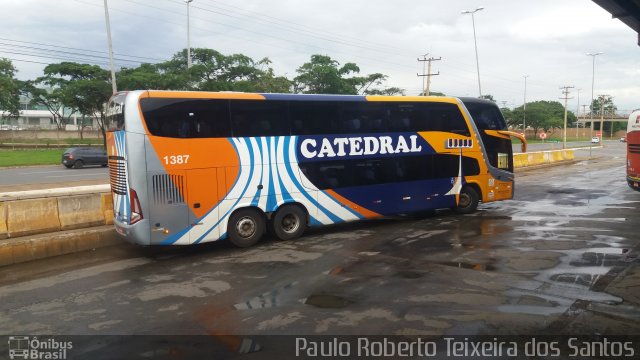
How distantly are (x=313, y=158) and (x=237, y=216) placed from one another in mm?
2113

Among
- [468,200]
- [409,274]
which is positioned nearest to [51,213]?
[409,274]

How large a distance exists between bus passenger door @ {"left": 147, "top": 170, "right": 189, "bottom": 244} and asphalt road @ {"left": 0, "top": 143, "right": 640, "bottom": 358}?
583 millimetres

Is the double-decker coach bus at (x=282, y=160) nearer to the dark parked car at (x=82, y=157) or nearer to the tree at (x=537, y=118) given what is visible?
the dark parked car at (x=82, y=157)

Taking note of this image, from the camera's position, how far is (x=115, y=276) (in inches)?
307

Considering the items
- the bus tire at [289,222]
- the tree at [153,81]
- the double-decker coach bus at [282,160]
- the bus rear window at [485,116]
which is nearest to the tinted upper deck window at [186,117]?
the double-decker coach bus at [282,160]

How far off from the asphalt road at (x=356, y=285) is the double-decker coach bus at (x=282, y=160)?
649 mm

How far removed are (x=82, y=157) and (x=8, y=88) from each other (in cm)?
2555

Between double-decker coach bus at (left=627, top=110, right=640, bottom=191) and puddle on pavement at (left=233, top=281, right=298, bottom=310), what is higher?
double-decker coach bus at (left=627, top=110, right=640, bottom=191)

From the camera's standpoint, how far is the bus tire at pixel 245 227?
9.65 meters

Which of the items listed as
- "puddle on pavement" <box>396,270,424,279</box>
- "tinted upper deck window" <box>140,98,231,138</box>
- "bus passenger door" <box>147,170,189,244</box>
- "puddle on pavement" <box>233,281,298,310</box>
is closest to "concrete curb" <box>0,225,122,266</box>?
"bus passenger door" <box>147,170,189,244</box>

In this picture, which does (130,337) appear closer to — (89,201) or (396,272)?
(396,272)

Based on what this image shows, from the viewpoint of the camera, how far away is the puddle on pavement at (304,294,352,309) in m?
6.03

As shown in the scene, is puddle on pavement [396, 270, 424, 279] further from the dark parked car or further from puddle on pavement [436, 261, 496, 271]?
the dark parked car

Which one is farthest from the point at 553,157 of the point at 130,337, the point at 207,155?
the point at 130,337
